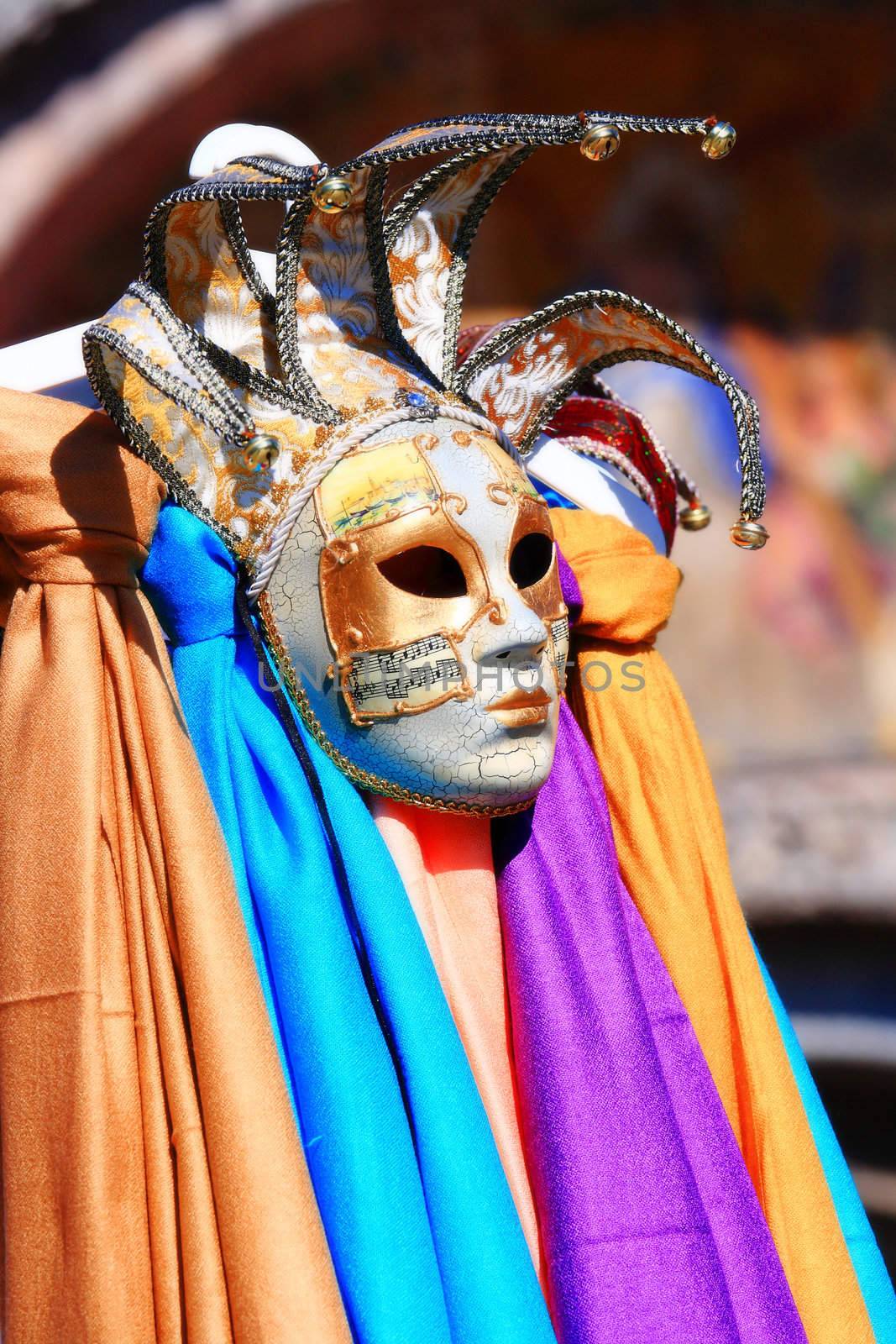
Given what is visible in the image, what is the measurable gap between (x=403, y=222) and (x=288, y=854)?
1.45 feet

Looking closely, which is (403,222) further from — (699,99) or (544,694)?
(699,99)

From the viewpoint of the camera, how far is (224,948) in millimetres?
819

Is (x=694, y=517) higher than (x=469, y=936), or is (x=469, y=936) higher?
(x=694, y=517)

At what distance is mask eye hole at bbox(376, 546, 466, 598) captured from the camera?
961 millimetres

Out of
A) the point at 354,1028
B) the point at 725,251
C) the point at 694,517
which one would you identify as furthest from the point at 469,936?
the point at 725,251

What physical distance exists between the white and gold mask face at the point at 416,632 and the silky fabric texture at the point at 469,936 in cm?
5

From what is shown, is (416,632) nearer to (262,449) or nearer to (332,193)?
(262,449)

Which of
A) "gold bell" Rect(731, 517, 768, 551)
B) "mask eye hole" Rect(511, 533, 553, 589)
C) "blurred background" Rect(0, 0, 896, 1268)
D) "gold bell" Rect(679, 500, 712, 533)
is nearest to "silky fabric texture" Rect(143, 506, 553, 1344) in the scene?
"mask eye hole" Rect(511, 533, 553, 589)

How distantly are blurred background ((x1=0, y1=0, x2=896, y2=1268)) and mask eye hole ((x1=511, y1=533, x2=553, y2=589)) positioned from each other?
1.49 metres

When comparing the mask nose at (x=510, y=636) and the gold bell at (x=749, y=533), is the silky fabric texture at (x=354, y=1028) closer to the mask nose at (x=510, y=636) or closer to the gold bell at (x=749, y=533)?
the mask nose at (x=510, y=636)

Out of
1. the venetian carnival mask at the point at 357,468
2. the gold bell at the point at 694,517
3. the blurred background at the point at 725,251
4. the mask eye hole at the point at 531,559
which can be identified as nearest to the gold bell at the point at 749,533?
the venetian carnival mask at the point at 357,468

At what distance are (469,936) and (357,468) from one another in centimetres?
32

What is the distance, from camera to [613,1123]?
2.99 feet

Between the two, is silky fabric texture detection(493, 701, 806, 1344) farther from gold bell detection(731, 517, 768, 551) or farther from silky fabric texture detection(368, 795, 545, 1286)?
gold bell detection(731, 517, 768, 551)
